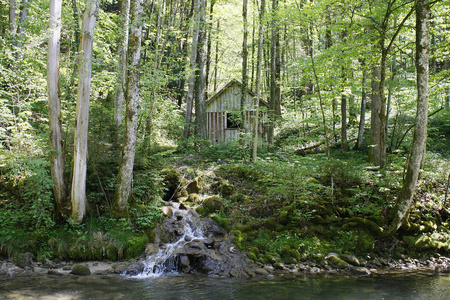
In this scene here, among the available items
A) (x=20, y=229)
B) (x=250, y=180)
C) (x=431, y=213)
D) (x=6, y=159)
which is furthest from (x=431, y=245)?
(x=6, y=159)

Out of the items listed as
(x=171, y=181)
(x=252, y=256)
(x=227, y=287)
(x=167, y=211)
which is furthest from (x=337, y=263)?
(x=171, y=181)

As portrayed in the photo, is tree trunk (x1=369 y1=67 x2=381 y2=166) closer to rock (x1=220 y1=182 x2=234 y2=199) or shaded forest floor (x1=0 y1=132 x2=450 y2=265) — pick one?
shaded forest floor (x1=0 y1=132 x2=450 y2=265)

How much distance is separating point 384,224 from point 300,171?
259 cm

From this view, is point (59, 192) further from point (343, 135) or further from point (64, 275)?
point (343, 135)

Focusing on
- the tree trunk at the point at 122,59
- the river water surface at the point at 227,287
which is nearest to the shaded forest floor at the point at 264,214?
the river water surface at the point at 227,287

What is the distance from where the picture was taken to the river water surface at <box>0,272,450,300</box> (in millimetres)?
5227

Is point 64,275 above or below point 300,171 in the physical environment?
below

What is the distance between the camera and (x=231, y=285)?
5.86 m

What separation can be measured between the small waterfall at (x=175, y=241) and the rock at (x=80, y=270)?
3.45 ft

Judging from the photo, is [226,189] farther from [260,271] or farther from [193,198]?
[260,271]

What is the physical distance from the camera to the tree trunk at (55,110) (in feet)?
22.4

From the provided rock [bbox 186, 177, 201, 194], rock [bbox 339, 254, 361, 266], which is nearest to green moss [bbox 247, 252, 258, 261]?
rock [bbox 339, 254, 361, 266]

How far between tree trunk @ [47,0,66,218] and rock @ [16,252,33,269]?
1.07 metres

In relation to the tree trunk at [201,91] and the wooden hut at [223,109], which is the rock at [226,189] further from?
the wooden hut at [223,109]
